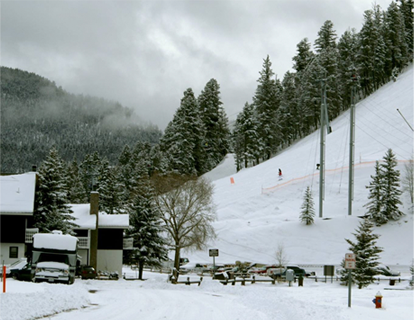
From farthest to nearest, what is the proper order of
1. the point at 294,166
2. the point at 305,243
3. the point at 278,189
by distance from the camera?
the point at 294,166
the point at 278,189
the point at 305,243

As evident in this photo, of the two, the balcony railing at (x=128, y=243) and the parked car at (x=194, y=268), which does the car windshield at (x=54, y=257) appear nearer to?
the balcony railing at (x=128, y=243)

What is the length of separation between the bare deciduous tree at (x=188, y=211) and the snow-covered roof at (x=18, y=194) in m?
10.5

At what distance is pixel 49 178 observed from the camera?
45.4 metres

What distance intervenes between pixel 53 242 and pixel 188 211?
17.6 m

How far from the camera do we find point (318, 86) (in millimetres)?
100125

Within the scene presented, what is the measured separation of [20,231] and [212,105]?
6646cm

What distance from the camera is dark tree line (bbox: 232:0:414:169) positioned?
99188 mm

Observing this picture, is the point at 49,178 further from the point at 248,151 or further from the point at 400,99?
the point at 400,99

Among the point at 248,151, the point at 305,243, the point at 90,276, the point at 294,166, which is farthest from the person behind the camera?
the point at 248,151

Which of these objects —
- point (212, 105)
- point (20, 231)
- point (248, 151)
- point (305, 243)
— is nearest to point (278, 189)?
point (305, 243)

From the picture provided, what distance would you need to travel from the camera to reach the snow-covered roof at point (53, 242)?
107 feet

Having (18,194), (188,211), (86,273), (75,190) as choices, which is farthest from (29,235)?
(75,190)

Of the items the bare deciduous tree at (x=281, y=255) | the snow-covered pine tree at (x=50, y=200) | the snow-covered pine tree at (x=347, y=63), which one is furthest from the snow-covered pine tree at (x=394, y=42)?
the snow-covered pine tree at (x=50, y=200)

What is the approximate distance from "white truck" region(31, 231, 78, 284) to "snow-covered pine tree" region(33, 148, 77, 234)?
12.3 meters
